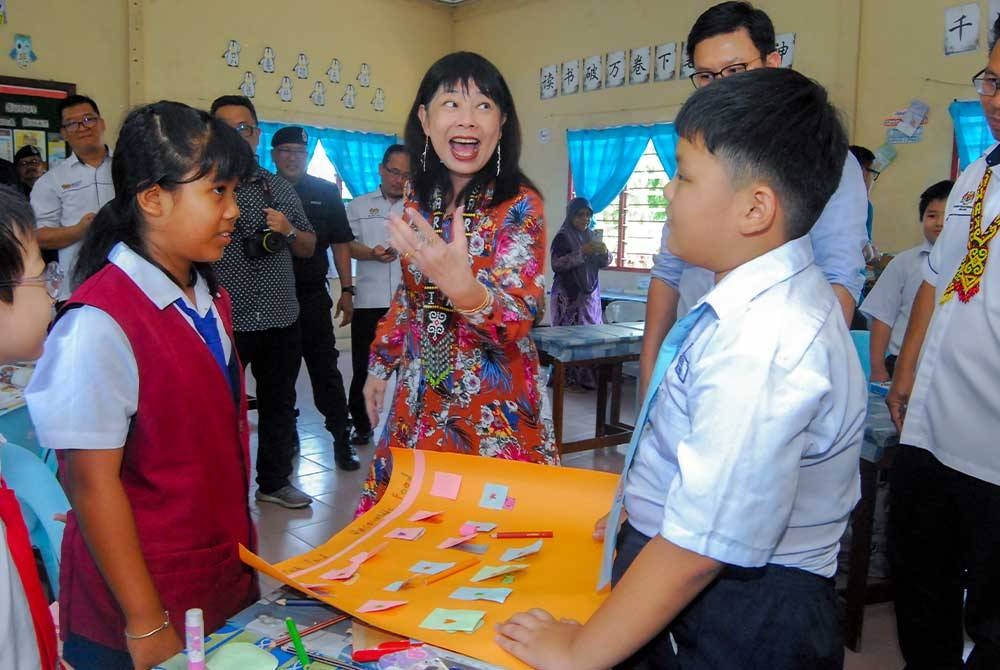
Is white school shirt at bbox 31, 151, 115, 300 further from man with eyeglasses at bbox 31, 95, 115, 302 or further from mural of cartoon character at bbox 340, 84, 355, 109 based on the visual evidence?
mural of cartoon character at bbox 340, 84, 355, 109

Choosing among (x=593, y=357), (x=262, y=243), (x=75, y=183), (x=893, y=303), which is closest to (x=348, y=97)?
(x=75, y=183)

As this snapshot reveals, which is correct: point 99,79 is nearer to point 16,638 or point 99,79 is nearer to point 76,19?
point 76,19

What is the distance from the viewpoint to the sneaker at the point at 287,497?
3246mm

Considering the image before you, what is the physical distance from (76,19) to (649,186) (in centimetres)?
500

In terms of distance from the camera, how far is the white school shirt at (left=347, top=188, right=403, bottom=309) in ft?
13.7

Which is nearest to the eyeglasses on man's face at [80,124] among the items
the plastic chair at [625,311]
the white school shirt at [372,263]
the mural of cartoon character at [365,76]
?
the white school shirt at [372,263]

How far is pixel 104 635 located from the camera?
1021 mm

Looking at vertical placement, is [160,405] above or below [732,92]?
below

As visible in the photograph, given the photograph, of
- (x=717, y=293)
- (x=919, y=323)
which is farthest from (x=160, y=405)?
(x=919, y=323)

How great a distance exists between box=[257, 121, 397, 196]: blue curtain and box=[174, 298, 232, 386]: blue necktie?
21.9ft

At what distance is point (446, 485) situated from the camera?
1.10 meters

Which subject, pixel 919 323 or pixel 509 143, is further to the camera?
pixel 919 323

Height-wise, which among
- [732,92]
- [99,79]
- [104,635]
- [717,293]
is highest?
[99,79]

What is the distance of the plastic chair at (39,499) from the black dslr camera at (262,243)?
4.95 feet
